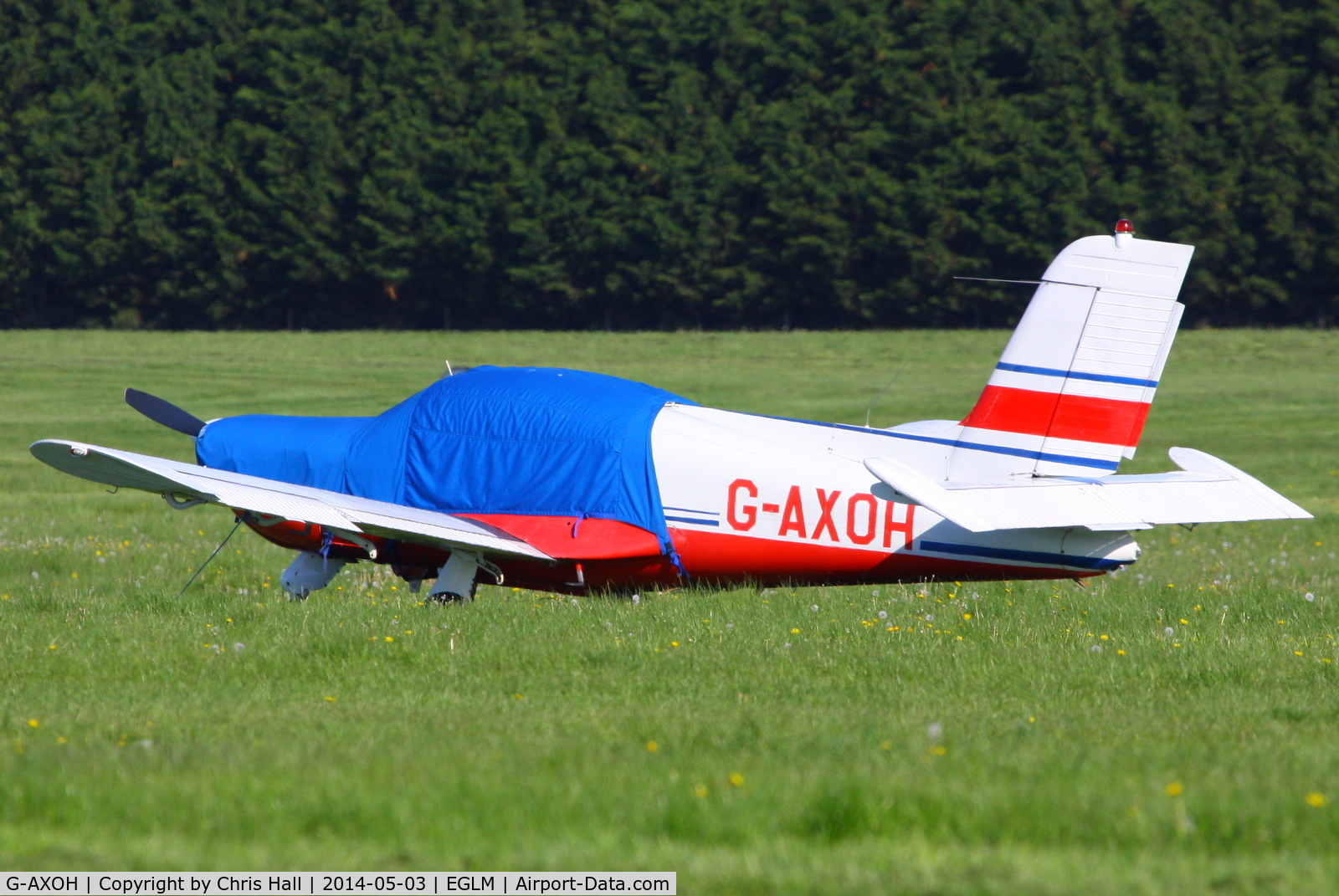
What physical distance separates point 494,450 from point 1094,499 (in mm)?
4209

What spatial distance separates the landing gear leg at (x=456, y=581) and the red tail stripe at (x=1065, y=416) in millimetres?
3622

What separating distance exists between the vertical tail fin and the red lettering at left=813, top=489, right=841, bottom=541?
99 cm

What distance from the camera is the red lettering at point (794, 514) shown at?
1017 cm

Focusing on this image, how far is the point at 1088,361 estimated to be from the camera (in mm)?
9969

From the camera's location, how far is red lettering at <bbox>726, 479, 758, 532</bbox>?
404 inches

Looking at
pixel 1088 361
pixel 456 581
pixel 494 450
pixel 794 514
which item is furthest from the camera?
pixel 494 450

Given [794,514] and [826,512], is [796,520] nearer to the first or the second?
[794,514]

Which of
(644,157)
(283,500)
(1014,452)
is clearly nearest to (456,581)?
(283,500)

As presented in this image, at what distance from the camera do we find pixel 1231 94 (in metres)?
58.8

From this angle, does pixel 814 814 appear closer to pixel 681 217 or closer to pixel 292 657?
pixel 292 657

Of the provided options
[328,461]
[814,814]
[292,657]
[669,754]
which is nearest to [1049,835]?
[814,814]

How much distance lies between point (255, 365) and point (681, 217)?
2218 cm

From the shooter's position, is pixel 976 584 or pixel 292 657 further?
pixel 976 584

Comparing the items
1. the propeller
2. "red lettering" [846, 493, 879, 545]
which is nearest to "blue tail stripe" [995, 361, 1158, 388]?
"red lettering" [846, 493, 879, 545]
